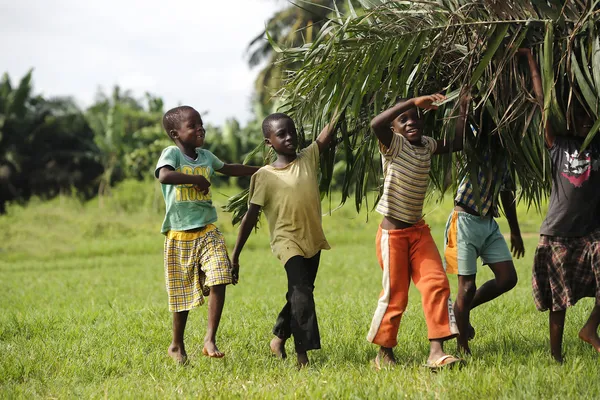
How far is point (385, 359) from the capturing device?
4449 millimetres

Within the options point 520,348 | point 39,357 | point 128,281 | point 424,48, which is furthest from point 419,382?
point 128,281

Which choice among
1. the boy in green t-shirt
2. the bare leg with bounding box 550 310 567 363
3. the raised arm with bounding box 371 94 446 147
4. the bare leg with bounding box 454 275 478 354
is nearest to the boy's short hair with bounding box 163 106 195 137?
the boy in green t-shirt

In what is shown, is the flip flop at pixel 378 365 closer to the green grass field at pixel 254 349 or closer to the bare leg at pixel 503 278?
the green grass field at pixel 254 349

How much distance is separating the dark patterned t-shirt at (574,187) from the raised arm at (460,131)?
490 mm

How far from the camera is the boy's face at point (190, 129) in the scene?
4832 millimetres

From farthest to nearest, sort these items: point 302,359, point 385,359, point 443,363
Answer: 1. point 302,359
2. point 385,359
3. point 443,363

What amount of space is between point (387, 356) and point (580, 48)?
6.40ft

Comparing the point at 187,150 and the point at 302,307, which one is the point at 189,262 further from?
the point at 302,307

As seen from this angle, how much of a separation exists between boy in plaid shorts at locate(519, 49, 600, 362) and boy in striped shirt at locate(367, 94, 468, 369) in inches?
22.3

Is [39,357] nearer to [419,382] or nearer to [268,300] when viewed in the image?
[419,382]

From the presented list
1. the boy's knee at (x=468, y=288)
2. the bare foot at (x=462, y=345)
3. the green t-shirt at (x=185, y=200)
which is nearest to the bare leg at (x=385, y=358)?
the bare foot at (x=462, y=345)

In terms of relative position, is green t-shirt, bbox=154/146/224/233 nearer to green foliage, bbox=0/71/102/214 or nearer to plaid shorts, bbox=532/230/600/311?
plaid shorts, bbox=532/230/600/311

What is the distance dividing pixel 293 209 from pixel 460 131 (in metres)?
1.05

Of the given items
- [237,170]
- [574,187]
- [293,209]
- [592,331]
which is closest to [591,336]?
[592,331]
